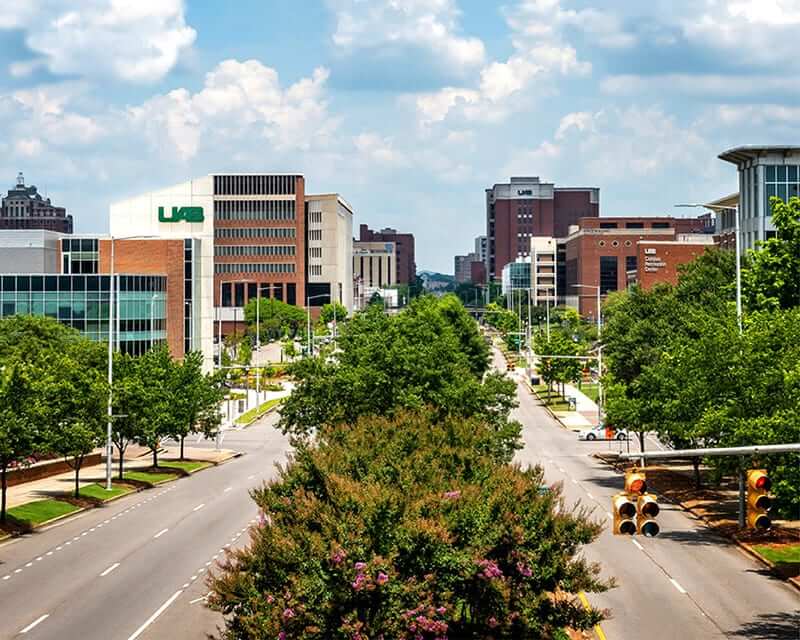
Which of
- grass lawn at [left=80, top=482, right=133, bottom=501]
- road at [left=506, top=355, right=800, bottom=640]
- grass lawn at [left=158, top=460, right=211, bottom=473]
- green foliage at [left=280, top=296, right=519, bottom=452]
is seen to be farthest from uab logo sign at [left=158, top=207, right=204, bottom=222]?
road at [left=506, top=355, right=800, bottom=640]

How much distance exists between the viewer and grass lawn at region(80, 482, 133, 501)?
5720 centimetres

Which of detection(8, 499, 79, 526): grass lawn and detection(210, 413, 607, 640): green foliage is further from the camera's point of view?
detection(8, 499, 79, 526): grass lawn

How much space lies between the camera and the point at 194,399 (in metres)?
68.6

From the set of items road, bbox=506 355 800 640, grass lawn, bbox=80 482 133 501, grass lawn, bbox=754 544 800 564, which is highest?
grass lawn, bbox=754 544 800 564

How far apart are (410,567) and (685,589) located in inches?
605

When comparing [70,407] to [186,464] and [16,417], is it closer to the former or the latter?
[16,417]

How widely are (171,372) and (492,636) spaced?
157 feet

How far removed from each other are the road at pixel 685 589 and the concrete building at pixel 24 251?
222 feet

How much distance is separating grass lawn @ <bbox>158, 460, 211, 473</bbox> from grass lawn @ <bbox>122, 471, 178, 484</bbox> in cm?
266

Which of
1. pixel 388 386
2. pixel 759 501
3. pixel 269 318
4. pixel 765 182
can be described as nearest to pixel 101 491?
pixel 388 386

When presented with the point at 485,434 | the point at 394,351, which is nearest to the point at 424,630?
the point at 485,434

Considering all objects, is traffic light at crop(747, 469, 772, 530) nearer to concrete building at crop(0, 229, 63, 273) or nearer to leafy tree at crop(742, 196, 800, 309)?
leafy tree at crop(742, 196, 800, 309)

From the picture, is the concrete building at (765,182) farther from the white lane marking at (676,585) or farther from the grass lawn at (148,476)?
the white lane marking at (676,585)

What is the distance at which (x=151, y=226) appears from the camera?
13412 cm
